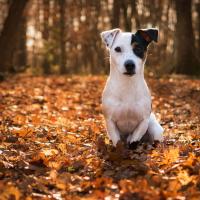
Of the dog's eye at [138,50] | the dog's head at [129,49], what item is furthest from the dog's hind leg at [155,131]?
the dog's eye at [138,50]

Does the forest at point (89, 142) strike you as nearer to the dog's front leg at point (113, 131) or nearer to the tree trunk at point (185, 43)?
the tree trunk at point (185, 43)

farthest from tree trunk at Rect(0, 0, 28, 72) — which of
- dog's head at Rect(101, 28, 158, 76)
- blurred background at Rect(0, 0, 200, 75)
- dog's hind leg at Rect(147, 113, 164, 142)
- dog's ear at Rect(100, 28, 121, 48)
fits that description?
dog's hind leg at Rect(147, 113, 164, 142)

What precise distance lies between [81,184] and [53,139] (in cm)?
293

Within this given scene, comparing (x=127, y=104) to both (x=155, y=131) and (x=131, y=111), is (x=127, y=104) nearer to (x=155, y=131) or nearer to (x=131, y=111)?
(x=131, y=111)

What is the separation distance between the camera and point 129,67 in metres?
6.37

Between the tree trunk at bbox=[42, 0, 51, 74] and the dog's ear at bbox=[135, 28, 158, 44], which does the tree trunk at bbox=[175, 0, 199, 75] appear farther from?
the dog's ear at bbox=[135, 28, 158, 44]

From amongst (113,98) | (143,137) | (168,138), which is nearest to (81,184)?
(113,98)

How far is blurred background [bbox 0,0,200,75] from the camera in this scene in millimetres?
20006

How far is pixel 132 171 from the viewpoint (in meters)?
5.30

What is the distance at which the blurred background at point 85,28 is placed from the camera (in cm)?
2001

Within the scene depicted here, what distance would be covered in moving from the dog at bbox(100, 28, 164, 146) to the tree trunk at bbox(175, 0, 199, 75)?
47.7 ft

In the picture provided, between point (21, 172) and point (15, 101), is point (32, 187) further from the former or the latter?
point (15, 101)

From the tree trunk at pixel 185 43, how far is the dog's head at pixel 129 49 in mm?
14534

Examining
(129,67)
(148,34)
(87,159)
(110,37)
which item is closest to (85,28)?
(110,37)
